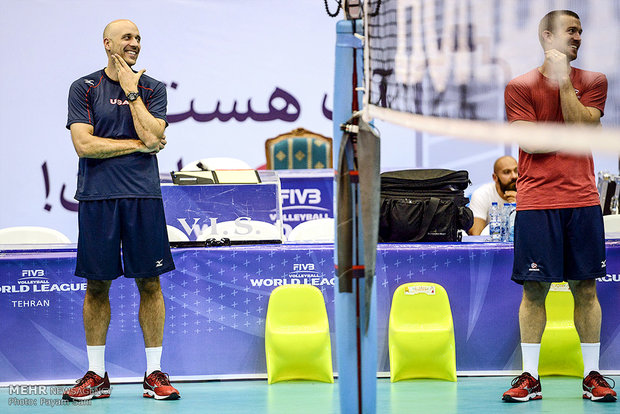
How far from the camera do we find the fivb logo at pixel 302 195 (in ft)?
24.1

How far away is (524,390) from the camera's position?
3.83m

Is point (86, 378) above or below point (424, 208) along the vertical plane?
below

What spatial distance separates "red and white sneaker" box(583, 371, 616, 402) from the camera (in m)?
3.77

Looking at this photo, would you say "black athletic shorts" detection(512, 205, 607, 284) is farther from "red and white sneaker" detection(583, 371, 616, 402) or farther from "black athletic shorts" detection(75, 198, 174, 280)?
"black athletic shorts" detection(75, 198, 174, 280)

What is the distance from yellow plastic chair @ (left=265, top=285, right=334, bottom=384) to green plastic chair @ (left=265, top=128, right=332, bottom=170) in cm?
422

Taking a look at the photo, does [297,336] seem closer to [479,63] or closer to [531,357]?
[531,357]

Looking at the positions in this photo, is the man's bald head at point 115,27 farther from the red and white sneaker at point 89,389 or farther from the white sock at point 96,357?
the red and white sneaker at point 89,389

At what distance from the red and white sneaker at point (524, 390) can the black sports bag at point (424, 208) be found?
3.78ft

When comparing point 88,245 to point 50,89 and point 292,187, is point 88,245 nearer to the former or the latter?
point 292,187

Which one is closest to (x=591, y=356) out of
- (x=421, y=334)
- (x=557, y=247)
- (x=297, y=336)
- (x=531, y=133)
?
(x=557, y=247)

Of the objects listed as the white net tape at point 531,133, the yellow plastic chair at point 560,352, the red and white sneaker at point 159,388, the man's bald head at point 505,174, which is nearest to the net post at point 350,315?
the white net tape at point 531,133

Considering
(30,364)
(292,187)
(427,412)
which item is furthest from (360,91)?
(292,187)

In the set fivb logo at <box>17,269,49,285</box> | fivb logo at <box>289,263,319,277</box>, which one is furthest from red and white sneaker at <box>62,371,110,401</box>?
fivb logo at <box>289,263,319,277</box>

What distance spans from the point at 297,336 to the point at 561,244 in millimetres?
1472
